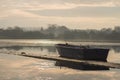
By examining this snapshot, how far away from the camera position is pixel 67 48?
191ft

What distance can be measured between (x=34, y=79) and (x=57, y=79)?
84.8 inches

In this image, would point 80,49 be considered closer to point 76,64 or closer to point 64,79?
point 76,64

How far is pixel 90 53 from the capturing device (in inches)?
2083

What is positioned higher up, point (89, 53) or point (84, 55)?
point (89, 53)

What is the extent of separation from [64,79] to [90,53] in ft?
61.9

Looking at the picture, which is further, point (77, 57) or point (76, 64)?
point (77, 57)

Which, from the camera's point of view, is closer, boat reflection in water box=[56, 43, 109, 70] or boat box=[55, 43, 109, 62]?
boat reflection in water box=[56, 43, 109, 70]

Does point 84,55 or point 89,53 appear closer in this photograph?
point 89,53

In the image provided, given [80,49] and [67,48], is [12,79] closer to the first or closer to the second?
[80,49]

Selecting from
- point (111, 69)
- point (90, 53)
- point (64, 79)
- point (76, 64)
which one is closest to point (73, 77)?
point (64, 79)

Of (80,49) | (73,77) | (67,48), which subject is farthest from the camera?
(67,48)

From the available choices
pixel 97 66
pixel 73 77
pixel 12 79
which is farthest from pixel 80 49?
pixel 12 79

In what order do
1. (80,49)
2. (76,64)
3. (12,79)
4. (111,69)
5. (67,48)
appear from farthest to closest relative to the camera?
(67,48) → (80,49) → (76,64) → (111,69) → (12,79)

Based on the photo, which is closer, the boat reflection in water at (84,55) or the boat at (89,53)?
the boat reflection in water at (84,55)
